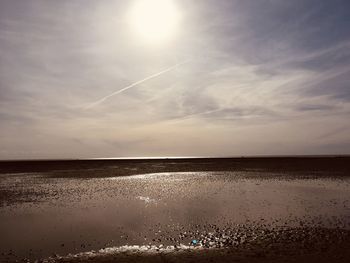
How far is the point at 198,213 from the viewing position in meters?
24.3

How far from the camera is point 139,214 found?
24375mm

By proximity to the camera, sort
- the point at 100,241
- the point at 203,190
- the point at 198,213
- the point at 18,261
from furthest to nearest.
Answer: the point at 203,190
the point at 198,213
the point at 100,241
the point at 18,261

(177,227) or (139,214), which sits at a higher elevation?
(139,214)

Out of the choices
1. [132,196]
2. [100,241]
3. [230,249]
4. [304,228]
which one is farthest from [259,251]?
[132,196]

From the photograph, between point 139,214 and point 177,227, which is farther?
point 139,214

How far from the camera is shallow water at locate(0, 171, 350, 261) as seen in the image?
1755cm

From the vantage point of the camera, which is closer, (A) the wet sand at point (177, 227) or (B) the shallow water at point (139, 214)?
(A) the wet sand at point (177, 227)

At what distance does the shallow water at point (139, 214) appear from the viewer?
1755 cm

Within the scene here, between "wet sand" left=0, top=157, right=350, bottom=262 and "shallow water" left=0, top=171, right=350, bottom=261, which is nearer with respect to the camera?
"wet sand" left=0, top=157, right=350, bottom=262

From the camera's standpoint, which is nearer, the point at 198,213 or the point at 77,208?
the point at 198,213

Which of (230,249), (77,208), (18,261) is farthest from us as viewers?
(77,208)

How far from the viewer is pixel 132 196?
33812 mm

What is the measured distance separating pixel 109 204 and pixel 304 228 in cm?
1738

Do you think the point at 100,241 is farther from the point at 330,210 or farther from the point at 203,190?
the point at 203,190
